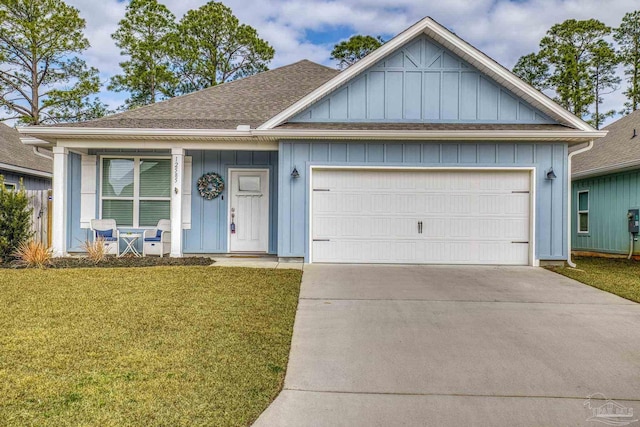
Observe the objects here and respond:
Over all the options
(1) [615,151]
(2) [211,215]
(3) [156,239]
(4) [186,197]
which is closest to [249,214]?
(2) [211,215]

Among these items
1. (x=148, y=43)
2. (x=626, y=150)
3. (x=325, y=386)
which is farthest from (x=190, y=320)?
(x=148, y=43)

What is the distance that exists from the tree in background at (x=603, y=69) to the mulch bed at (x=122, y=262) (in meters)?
23.7

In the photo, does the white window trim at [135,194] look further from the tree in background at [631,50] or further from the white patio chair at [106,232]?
the tree in background at [631,50]

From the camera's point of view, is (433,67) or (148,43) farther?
(148,43)

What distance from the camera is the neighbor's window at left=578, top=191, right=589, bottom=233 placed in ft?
40.5

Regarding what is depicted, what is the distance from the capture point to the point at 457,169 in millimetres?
8539

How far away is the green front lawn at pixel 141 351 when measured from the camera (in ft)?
8.55

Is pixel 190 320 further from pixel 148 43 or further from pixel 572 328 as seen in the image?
pixel 148 43

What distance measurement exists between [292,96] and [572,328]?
8.96 metres

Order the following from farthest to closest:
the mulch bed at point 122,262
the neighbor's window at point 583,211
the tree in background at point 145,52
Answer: the tree in background at point 145,52 < the neighbor's window at point 583,211 < the mulch bed at point 122,262

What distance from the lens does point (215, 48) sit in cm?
2430

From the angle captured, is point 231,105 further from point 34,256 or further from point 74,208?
point 34,256

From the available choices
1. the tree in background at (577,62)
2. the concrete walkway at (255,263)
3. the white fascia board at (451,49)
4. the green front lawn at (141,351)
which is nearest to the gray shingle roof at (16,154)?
the concrete walkway at (255,263)

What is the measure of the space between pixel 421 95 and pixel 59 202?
8.01m
